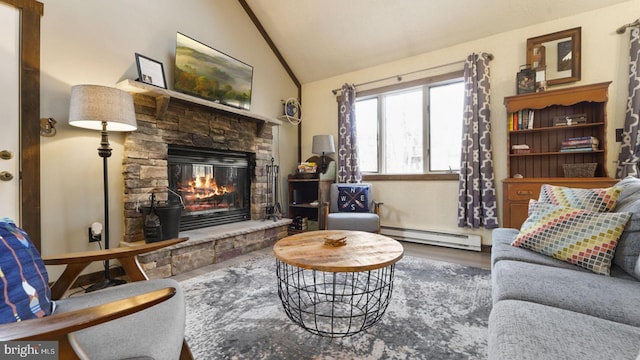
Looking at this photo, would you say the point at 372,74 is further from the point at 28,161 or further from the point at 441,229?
the point at 28,161

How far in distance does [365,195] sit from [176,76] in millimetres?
2695

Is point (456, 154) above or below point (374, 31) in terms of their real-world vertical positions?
below

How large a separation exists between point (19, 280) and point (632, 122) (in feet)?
14.6

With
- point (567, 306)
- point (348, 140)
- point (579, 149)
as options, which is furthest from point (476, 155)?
point (567, 306)

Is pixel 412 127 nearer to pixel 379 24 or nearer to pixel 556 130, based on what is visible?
pixel 379 24

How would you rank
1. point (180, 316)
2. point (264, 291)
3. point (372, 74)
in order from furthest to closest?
1. point (372, 74)
2. point (264, 291)
3. point (180, 316)

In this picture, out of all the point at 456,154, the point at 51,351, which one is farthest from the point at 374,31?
the point at 51,351

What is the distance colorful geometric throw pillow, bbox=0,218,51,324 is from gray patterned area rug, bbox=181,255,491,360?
72cm

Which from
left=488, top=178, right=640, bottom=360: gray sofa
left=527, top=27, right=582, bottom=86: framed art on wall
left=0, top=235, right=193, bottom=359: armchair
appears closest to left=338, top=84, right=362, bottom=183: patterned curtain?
left=527, top=27, right=582, bottom=86: framed art on wall

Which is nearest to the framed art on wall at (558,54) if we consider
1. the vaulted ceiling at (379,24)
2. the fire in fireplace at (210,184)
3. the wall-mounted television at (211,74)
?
the vaulted ceiling at (379,24)

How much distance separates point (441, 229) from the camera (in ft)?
11.3

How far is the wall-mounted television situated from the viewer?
9.14 feet

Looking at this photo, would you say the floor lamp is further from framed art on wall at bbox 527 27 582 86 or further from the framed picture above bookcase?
framed art on wall at bbox 527 27 582 86

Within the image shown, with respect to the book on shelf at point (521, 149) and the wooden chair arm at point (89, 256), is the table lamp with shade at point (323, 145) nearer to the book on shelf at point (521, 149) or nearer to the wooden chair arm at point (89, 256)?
the book on shelf at point (521, 149)
